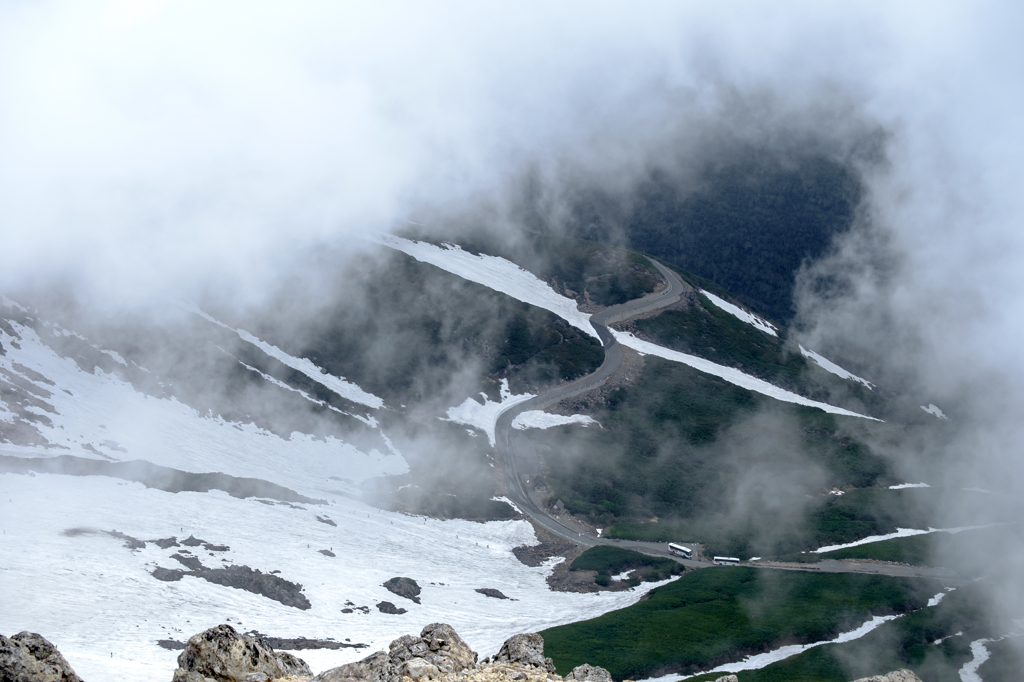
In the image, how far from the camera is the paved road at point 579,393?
99188 millimetres

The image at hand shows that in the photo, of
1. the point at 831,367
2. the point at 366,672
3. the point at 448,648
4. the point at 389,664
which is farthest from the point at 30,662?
the point at 831,367

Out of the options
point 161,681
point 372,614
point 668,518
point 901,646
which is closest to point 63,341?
point 372,614

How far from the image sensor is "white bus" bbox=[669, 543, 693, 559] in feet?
346

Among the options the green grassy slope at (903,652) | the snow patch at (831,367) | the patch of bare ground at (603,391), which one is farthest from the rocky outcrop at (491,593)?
the snow patch at (831,367)

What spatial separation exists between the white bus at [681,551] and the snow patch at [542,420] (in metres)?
37.9

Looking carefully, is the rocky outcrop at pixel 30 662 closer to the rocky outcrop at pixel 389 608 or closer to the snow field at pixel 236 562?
the snow field at pixel 236 562

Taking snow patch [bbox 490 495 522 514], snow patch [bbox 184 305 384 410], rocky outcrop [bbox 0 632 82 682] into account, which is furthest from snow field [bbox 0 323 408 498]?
rocky outcrop [bbox 0 632 82 682]

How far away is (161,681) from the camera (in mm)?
42812

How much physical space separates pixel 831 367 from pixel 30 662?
190187 millimetres

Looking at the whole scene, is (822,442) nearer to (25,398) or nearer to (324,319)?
(324,319)

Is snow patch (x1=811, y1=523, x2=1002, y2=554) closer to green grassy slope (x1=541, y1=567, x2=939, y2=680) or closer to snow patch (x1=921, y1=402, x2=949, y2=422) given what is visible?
green grassy slope (x1=541, y1=567, x2=939, y2=680)

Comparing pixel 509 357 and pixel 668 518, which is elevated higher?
pixel 509 357

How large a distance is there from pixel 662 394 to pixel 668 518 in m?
37.7

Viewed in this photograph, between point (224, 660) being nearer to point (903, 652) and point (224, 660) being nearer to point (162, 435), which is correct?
point (903, 652)
